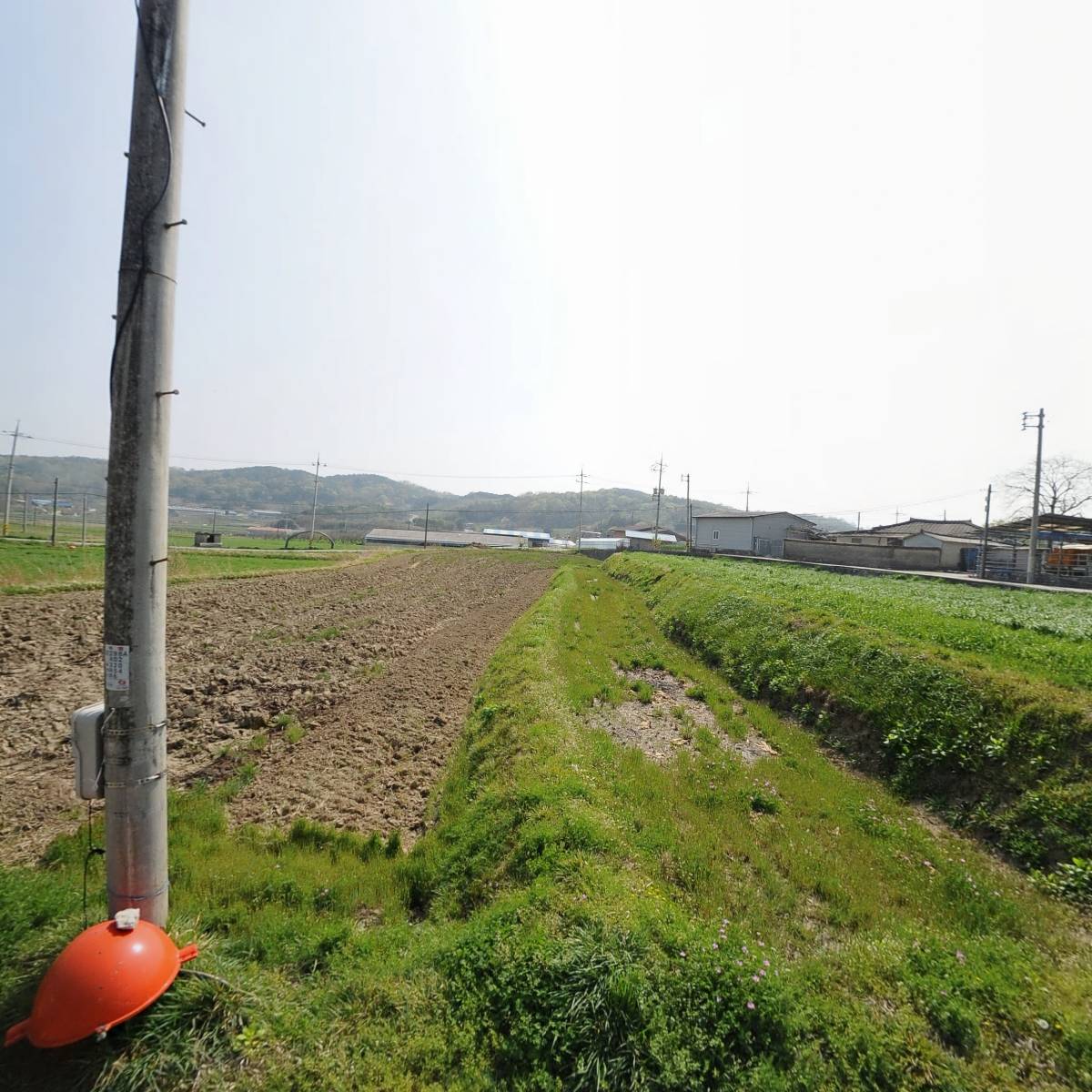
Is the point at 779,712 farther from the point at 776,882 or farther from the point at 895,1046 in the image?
the point at 895,1046

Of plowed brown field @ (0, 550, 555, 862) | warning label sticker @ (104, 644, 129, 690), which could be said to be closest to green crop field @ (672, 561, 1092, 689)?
plowed brown field @ (0, 550, 555, 862)

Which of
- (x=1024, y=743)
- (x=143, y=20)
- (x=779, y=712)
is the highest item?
(x=143, y=20)

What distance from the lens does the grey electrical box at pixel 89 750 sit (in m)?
3.24

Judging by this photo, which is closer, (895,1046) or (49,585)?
(895,1046)

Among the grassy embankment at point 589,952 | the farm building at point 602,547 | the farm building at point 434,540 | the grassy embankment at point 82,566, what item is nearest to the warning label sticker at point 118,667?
the grassy embankment at point 589,952

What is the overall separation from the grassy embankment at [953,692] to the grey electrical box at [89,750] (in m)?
8.82

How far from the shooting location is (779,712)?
11.3m

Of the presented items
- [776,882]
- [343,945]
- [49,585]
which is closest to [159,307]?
[343,945]

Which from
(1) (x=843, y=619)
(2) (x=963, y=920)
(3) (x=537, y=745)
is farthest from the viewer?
(1) (x=843, y=619)

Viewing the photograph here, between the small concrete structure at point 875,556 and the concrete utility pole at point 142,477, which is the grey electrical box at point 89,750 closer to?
the concrete utility pole at point 142,477

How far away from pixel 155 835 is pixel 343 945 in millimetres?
1748

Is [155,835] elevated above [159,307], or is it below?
below

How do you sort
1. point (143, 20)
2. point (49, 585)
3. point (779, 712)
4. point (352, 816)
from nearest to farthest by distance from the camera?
point (143, 20)
point (352, 816)
point (779, 712)
point (49, 585)

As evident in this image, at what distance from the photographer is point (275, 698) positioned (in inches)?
404
